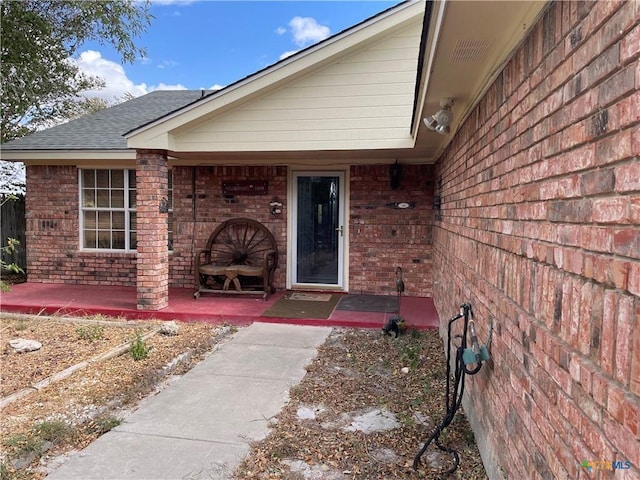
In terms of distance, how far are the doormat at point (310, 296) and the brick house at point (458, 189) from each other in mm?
362

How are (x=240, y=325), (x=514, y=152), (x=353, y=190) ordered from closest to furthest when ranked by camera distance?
(x=514, y=152)
(x=240, y=325)
(x=353, y=190)

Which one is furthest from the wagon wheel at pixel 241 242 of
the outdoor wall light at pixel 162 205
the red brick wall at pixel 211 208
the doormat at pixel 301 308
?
the outdoor wall light at pixel 162 205

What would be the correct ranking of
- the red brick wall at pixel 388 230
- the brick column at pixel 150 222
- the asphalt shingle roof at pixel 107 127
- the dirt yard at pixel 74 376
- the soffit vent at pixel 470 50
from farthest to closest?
1. the asphalt shingle roof at pixel 107 127
2. the red brick wall at pixel 388 230
3. the brick column at pixel 150 222
4. the dirt yard at pixel 74 376
5. the soffit vent at pixel 470 50

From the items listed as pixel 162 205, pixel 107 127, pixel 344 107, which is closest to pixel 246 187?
pixel 162 205

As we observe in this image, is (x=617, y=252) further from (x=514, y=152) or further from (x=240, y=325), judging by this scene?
(x=240, y=325)

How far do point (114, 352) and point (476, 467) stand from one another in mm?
3662

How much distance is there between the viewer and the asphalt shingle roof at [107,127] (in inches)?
303

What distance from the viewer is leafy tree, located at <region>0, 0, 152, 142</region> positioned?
36.7ft

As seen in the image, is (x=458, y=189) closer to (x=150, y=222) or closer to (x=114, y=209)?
(x=150, y=222)

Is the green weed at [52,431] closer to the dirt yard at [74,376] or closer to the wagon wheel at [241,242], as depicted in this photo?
the dirt yard at [74,376]

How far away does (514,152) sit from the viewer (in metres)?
2.17

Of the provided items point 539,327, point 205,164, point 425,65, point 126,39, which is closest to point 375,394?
point 539,327

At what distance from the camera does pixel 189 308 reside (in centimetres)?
639

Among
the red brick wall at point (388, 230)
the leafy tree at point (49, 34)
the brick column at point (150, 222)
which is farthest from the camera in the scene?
the leafy tree at point (49, 34)
